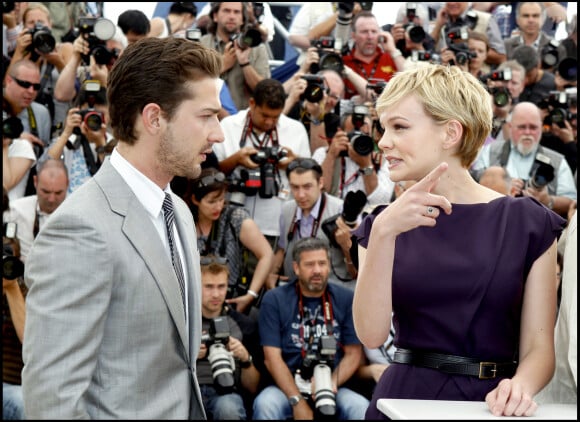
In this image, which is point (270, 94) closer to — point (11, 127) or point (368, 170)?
point (368, 170)

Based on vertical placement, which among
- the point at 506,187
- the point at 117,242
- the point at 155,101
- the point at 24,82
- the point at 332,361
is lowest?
the point at 332,361

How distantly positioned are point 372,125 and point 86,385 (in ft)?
16.6

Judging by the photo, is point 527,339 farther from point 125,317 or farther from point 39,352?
point 39,352

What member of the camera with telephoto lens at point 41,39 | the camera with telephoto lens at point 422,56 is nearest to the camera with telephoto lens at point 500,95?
the camera with telephoto lens at point 422,56

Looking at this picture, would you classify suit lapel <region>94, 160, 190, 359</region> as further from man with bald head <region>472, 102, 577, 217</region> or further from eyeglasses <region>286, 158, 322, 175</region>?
man with bald head <region>472, 102, 577, 217</region>

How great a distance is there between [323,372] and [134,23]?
3535 millimetres

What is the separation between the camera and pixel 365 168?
21.1ft

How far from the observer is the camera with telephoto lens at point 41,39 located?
7.07 metres

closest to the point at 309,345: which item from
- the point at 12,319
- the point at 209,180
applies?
the point at 209,180

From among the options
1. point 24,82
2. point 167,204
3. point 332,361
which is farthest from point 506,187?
point 167,204

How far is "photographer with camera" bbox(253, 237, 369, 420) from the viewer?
5.30 metres

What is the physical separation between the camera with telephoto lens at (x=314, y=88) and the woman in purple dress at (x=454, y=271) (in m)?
4.23

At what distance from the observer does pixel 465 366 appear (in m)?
2.49

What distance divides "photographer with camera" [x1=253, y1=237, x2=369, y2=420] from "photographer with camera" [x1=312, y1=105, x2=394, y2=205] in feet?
2.88
